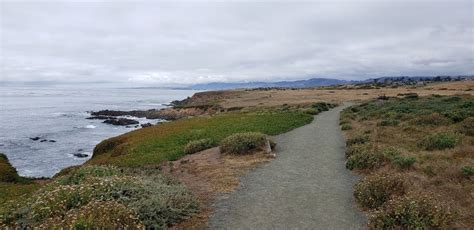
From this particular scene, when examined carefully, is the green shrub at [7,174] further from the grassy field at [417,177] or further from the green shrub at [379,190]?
the green shrub at [379,190]

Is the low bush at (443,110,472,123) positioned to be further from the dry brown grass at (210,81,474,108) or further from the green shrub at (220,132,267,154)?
the dry brown grass at (210,81,474,108)

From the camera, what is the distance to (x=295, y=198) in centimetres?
1237

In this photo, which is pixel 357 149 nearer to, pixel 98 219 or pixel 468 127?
pixel 468 127

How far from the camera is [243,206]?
38.7 feet

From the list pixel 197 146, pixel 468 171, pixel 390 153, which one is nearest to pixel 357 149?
pixel 390 153

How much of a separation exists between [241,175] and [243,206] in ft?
13.9

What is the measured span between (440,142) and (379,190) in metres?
8.95

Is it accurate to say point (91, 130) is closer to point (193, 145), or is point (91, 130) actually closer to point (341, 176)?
→ point (193, 145)

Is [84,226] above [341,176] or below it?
above

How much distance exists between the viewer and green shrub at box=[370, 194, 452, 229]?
29.9ft

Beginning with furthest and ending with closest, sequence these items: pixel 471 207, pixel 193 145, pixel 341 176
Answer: pixel 193 145
pixel 341 176
pixel 471 207

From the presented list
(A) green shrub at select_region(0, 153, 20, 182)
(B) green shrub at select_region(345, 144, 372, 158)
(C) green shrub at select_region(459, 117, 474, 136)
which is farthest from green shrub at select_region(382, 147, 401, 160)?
(A) green shrub at select_region(0, 153, 20, 182)

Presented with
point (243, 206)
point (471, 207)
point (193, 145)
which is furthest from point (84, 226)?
point (193, 145)

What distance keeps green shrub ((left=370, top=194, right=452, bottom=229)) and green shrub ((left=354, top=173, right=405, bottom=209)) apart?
1458 millimetres
